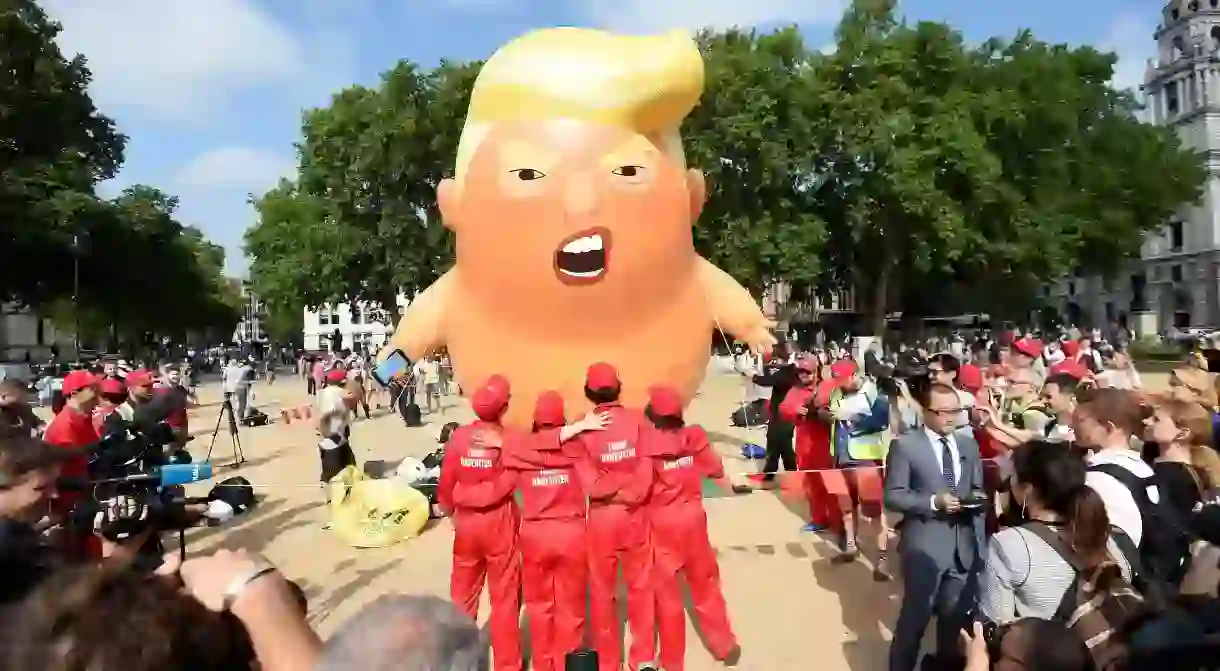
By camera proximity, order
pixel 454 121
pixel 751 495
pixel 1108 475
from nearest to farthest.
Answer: pixel 1108 475 → pixel 751 495 → pixel 454 121

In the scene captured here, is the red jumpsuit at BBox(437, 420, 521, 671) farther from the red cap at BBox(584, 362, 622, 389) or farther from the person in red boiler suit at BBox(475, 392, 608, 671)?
the red cap at BBox(584, 362, 622, 389)

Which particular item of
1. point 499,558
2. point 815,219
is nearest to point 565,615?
point 499,558

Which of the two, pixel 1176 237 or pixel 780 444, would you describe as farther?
pixel 1176 237

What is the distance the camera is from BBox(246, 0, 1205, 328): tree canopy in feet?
84.6

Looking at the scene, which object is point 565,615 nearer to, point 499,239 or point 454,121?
point 499,239

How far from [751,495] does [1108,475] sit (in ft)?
20.0

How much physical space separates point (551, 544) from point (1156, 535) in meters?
2.65

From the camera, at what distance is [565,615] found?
460cm

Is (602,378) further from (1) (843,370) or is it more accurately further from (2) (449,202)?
(1) (843,370)

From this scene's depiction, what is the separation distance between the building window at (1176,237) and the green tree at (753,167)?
5192cm

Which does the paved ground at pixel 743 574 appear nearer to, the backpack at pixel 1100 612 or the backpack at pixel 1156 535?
the backpack at pixel 1156 535

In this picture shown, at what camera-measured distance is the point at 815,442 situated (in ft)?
25.2

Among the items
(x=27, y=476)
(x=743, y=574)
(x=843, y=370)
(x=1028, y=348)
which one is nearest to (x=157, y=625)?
(x=27, y=476)

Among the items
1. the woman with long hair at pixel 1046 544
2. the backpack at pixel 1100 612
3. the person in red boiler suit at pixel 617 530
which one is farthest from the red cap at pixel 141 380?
the backpack at pixel 1100 612
